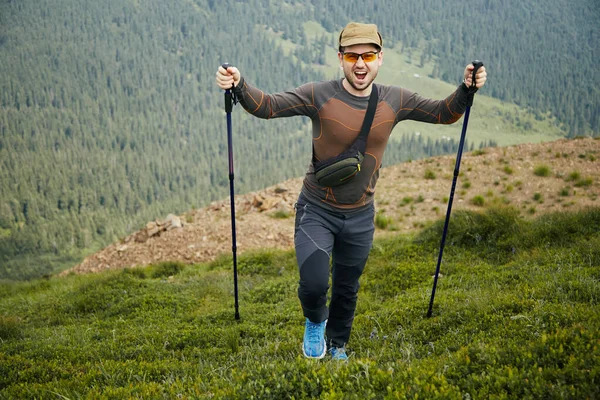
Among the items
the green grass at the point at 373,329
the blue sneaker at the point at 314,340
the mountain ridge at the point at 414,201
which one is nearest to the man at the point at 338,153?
the blue sneaker at the point at 314,340

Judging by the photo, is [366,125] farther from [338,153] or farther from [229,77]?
[229,77]

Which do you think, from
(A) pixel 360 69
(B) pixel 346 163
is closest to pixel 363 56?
(A) pixel 360 69

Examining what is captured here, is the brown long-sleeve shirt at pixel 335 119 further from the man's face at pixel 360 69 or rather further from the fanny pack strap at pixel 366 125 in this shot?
the man's face at pixel 360 69

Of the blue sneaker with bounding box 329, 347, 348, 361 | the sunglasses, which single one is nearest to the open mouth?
the sunglasses

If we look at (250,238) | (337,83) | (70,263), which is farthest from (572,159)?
(70,263)

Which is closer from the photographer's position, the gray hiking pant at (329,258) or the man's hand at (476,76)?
the gray hiking pant at (329,258)

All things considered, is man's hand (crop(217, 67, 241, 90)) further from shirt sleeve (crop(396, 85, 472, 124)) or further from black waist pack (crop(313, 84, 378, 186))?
shirt sleeve (crop(396, 85, 472, 124))

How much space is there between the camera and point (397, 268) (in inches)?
435

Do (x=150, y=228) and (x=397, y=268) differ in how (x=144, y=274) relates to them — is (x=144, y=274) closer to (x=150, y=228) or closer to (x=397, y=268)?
(x=150, y=228)

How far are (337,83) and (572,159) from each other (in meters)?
23.0

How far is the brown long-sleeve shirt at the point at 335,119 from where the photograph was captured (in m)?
5.85

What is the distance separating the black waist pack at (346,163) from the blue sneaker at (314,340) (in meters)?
1.93

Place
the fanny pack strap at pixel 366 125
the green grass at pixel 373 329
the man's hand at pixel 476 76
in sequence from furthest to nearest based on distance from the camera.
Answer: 1. the man's hand at pixel 476 76
2. the fanny pack strap at pixel 366 125
3. the green grass at pixel 373 329

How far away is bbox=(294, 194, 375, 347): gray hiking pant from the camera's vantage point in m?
5.58
